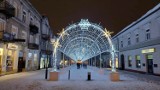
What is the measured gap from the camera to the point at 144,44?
81.6 ft

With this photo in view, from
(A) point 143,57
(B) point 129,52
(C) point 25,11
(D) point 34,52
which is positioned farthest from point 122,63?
(C) point 25,11

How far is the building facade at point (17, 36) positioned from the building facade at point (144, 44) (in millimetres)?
17815

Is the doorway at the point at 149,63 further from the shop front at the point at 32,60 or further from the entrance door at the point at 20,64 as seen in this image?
the shop front at the point at 32,60

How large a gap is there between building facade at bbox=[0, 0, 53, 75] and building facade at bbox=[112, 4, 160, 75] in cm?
1782

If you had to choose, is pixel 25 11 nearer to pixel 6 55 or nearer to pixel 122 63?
pixel 6 55

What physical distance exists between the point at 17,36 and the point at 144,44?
19.5 m

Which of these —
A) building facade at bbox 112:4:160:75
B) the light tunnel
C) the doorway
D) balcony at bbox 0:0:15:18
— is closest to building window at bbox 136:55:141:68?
building facade at bbox 112:4:160:75

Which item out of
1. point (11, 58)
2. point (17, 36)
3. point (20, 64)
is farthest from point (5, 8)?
Result: point (20, 64)

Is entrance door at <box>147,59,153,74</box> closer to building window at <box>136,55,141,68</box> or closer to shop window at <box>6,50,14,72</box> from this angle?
building window at <box>136,55,141,68</box>

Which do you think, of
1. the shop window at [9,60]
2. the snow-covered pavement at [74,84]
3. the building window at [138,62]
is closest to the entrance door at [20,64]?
the shop window at [9,60]

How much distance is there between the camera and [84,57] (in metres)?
66.5

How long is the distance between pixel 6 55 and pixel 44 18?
1904 centimetres

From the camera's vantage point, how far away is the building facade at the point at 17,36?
1902 centimetres

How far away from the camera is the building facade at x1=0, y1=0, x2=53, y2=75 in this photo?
19016 mm
